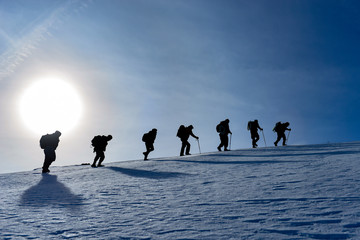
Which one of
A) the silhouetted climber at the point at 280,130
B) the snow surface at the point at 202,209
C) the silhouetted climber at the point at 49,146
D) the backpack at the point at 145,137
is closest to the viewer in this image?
the snow surface at the point at 202,209

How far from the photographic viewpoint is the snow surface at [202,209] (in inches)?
140

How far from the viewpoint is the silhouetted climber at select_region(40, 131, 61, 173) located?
12.5 meters

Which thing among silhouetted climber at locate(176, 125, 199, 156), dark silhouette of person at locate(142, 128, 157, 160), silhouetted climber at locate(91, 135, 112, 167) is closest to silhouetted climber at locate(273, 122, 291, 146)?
silhouetted climber at locate(176, 125, 199, 156)

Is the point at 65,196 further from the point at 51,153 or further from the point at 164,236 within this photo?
the point at 51,153

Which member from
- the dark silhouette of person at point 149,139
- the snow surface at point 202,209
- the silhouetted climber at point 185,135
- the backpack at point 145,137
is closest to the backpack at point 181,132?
the silhouetted climber at point 185,135

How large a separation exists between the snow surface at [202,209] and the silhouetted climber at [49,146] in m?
5.54

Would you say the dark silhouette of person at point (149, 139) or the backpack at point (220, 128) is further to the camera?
the backpack at point (220, 128)

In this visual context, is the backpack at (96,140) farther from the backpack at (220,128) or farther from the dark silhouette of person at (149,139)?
the backpack at (220,128)

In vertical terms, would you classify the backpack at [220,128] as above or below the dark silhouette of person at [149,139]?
above

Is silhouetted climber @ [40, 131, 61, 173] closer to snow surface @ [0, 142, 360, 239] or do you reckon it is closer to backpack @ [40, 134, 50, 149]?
backpack @ [40, 134, 50, 149]

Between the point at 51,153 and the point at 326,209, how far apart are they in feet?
37.5

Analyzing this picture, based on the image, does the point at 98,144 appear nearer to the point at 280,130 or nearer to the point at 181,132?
the point at 181,132

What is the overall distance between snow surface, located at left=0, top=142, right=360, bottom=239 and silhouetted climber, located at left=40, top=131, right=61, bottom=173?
554 centimetres

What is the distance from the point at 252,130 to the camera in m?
18.2
